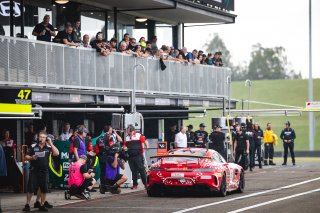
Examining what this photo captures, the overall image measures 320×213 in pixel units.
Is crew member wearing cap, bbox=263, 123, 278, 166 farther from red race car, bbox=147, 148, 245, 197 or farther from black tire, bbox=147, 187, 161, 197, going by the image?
black tire, bbox=147, 187, 161, 197

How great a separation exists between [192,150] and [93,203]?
3689 millimetres

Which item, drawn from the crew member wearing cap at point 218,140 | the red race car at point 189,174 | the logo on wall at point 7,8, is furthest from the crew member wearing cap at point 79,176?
the crew member wearing cap at point 218,140

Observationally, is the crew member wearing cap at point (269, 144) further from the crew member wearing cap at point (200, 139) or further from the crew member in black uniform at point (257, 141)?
the crew member wearing cap at point (200, 139)

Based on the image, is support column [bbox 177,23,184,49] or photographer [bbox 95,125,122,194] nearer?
photographer [bbox 95,125,122,194]

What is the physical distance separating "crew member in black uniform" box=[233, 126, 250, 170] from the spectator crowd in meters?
3.38

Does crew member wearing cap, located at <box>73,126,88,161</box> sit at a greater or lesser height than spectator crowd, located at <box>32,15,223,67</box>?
lesser

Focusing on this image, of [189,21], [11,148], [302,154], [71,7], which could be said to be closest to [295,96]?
[302,154]

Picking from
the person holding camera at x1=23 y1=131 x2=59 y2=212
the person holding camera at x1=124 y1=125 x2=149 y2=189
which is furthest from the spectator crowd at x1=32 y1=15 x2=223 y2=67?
the person holding camera at x1=23 y1=131 x2=59 y2=212

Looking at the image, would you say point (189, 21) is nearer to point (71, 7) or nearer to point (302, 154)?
point (71, 7)

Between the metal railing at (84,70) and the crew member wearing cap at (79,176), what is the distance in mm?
3324

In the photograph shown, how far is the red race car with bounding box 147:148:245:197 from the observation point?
80.4 feet

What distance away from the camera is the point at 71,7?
3478 centimetres

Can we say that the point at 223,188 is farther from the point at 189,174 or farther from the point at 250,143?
the point at 250,143

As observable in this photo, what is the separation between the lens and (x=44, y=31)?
28.4 m
